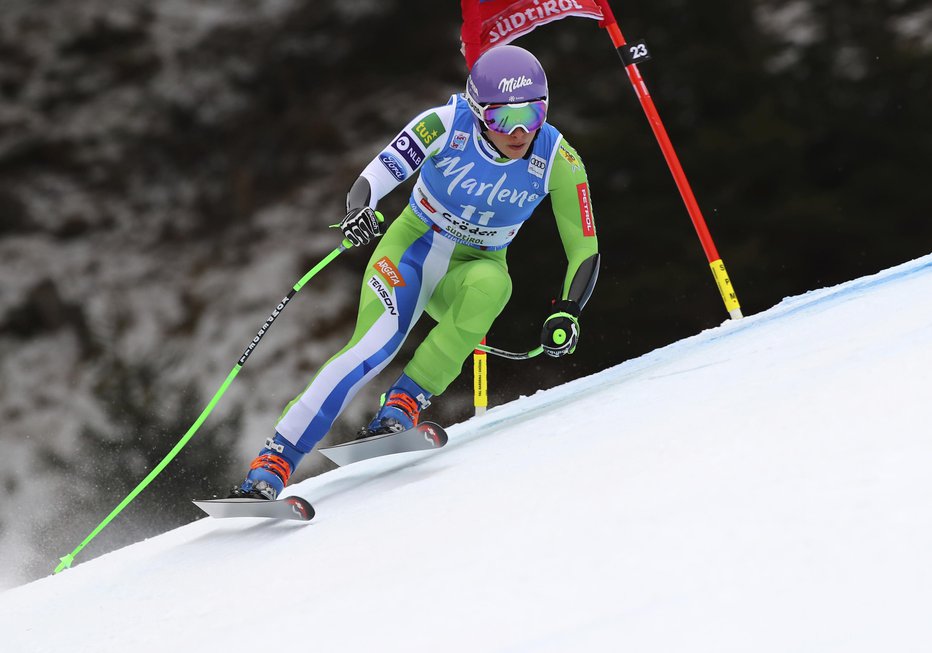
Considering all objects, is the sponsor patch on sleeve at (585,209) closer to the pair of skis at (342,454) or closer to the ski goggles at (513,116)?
the ski goggles at (513,116)

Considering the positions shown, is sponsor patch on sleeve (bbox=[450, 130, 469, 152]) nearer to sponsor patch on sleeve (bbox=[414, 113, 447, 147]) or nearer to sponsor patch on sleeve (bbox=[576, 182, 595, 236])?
sponsor patch on sleeve (bbox=[414, 113, 447, 147])

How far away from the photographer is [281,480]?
3326 mm

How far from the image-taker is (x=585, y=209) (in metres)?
3.80

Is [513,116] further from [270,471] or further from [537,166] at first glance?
[270,471]

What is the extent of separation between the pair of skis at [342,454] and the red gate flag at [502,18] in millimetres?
2097

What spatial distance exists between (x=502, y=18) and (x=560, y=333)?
1.86 m

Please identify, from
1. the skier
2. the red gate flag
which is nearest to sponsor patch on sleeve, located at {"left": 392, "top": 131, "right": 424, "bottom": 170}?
the skier

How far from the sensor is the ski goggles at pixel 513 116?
342 centimetres

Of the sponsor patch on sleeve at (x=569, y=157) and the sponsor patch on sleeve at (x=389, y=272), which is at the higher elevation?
the sponsor patch on sleeve at (x=569, y=157)

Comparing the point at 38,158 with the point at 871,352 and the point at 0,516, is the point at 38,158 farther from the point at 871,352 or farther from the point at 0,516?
the point at 871,352

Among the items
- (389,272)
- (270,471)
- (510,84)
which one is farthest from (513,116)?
(270,471)

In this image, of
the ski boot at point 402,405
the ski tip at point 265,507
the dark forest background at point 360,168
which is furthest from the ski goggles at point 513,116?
the dark forest background at point 360,168

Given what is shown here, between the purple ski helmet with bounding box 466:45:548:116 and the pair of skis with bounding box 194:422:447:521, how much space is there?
1.15 metres

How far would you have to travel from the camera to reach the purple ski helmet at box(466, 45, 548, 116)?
11.2 feet
